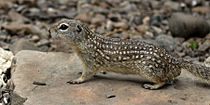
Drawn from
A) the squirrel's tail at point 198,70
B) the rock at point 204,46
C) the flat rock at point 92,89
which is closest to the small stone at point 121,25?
the rock at point 204,46

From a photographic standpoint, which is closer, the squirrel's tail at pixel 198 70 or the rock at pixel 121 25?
the squirrel's tail at pixel 198 70

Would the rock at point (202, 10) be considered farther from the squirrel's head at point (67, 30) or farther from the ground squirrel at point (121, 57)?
the squirrel's head at point (67, 30)

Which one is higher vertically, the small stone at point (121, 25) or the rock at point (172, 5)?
the rock at point (172, 5)

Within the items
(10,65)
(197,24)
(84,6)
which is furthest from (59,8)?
(10,65)

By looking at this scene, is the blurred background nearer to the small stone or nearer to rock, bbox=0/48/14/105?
the small stone

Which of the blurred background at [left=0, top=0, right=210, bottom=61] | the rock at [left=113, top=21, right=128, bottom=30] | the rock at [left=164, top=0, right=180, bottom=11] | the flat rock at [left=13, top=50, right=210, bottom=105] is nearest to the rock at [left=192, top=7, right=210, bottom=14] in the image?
the blurred background at [left=0, top=0, right=210, bottom=61]

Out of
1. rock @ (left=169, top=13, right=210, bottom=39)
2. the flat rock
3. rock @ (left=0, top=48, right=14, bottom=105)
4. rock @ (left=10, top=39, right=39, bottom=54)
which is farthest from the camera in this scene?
rock @ (left=169, top=13, right=210, bottom=39)

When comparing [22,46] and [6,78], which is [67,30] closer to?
[6,78]
